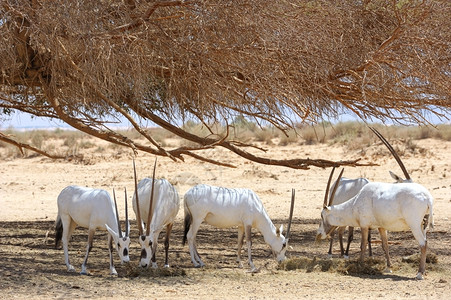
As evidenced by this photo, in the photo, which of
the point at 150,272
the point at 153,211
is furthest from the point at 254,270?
the point at 153,211

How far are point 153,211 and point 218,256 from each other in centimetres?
157

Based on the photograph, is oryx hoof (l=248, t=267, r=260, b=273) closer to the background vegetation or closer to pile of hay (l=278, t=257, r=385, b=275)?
pile of hay (l=278, t=257, r=385, b=275)

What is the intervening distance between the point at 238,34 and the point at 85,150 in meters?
27.4

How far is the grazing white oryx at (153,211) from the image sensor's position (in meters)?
9.31

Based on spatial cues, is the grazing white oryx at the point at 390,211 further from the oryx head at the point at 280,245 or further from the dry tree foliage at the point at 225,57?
the dry tree foliage at the point at 225,57

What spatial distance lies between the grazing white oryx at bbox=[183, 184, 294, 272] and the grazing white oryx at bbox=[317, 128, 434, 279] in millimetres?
754

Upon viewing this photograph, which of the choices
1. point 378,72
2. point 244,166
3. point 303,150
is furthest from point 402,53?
point 303,150

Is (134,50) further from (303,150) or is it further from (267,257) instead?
(303,150)

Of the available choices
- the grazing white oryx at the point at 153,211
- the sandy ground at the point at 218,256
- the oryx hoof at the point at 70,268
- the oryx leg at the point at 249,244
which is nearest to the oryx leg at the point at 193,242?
the sandy ground at the point at 218,256

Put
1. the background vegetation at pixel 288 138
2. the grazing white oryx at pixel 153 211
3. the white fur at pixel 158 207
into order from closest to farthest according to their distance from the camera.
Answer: the grazing white oryx at pixel 153 211, the white fur at pixel 158 207, the background vegetation at pixel 288 138

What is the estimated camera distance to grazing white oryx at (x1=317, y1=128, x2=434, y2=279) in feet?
29.1

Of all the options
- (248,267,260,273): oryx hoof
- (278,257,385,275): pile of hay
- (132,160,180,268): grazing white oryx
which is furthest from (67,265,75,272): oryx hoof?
(278,257,385,275): pile of hay

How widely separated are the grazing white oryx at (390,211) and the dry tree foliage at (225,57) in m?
1.25

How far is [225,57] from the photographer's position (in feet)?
31.2
